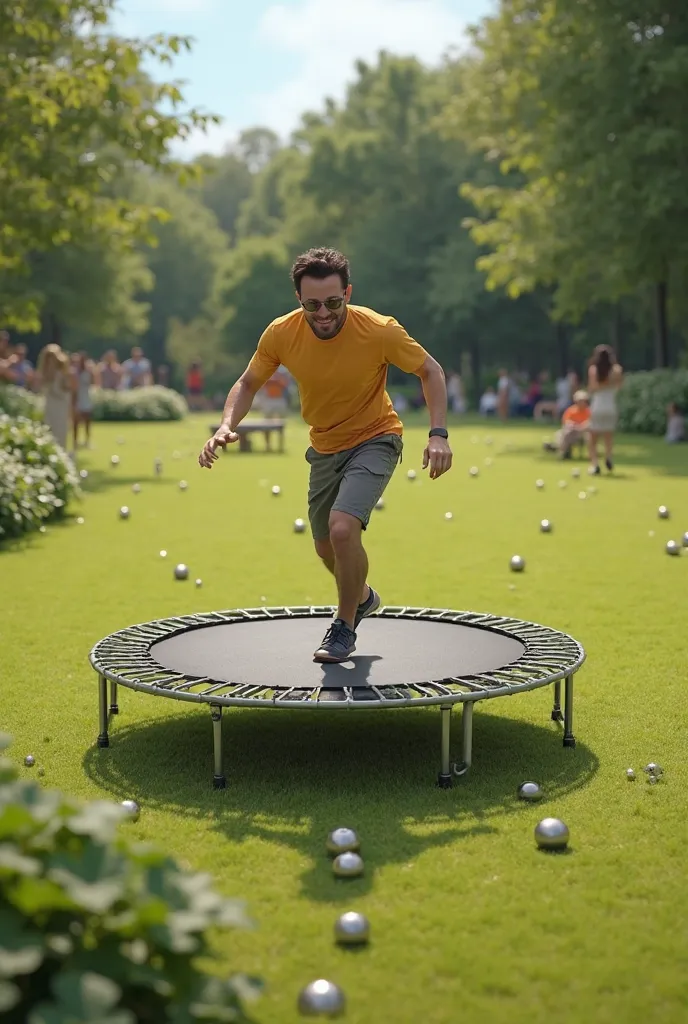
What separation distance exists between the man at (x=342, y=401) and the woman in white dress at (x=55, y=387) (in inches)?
585

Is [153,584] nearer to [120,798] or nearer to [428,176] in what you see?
[120,798]

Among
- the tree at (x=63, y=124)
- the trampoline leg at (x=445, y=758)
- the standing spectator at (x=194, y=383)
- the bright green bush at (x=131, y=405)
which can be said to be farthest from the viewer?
the standing spectator at (x=194, y=383)

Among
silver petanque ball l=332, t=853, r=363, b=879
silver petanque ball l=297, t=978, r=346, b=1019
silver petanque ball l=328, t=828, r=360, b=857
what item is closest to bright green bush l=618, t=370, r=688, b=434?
silver petanque ball l=328, t=828, r=360, b=857

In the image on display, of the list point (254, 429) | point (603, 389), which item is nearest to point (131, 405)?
point (254, 429)

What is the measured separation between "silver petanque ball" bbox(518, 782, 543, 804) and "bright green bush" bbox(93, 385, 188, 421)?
126ft

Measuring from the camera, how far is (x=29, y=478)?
14414 millimetres

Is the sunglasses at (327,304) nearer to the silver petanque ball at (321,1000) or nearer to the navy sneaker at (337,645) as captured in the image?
the navy sneaker at (337,645)

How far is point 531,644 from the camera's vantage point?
6660 mm

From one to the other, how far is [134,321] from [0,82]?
41.0 metres

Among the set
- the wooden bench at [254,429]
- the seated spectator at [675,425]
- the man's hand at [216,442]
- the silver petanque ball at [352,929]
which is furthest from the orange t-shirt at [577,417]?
the silver petanque ball at [352,929]

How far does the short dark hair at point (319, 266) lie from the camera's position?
6.02 m

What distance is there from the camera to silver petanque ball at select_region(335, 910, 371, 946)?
154 inches

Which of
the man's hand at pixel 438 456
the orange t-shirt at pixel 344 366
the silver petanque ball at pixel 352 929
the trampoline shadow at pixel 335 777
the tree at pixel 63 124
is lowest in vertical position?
the trampoline shadow at pixel 335 777

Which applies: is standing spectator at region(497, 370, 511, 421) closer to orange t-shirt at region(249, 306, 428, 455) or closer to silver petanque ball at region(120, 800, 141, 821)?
orange t-shirt at region(249, 306, 428, 455)
